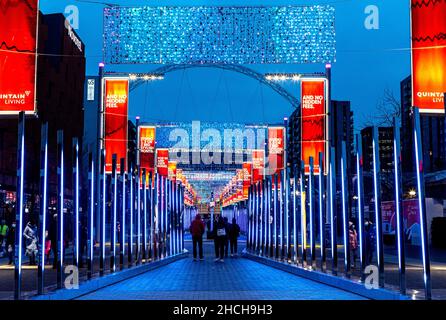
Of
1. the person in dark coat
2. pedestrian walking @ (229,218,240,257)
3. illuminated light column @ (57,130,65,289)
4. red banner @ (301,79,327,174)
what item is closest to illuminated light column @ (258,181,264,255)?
the person in dark coat

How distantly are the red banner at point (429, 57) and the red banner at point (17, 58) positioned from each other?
1035 cm

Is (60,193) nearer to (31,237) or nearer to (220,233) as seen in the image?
(31,237)

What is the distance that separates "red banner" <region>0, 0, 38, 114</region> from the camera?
2089 centimetres

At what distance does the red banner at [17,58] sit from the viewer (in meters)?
20.9

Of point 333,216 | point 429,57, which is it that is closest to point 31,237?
point 333,216

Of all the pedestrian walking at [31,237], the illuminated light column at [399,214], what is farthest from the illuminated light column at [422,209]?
the pedestrian walking at [31,237]

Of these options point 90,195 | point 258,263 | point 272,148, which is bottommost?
point 258,263

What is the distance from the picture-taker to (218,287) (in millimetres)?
18719

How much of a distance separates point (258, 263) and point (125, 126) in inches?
391

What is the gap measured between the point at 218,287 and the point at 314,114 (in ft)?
54.9

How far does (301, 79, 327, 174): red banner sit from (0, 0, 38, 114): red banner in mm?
15591
